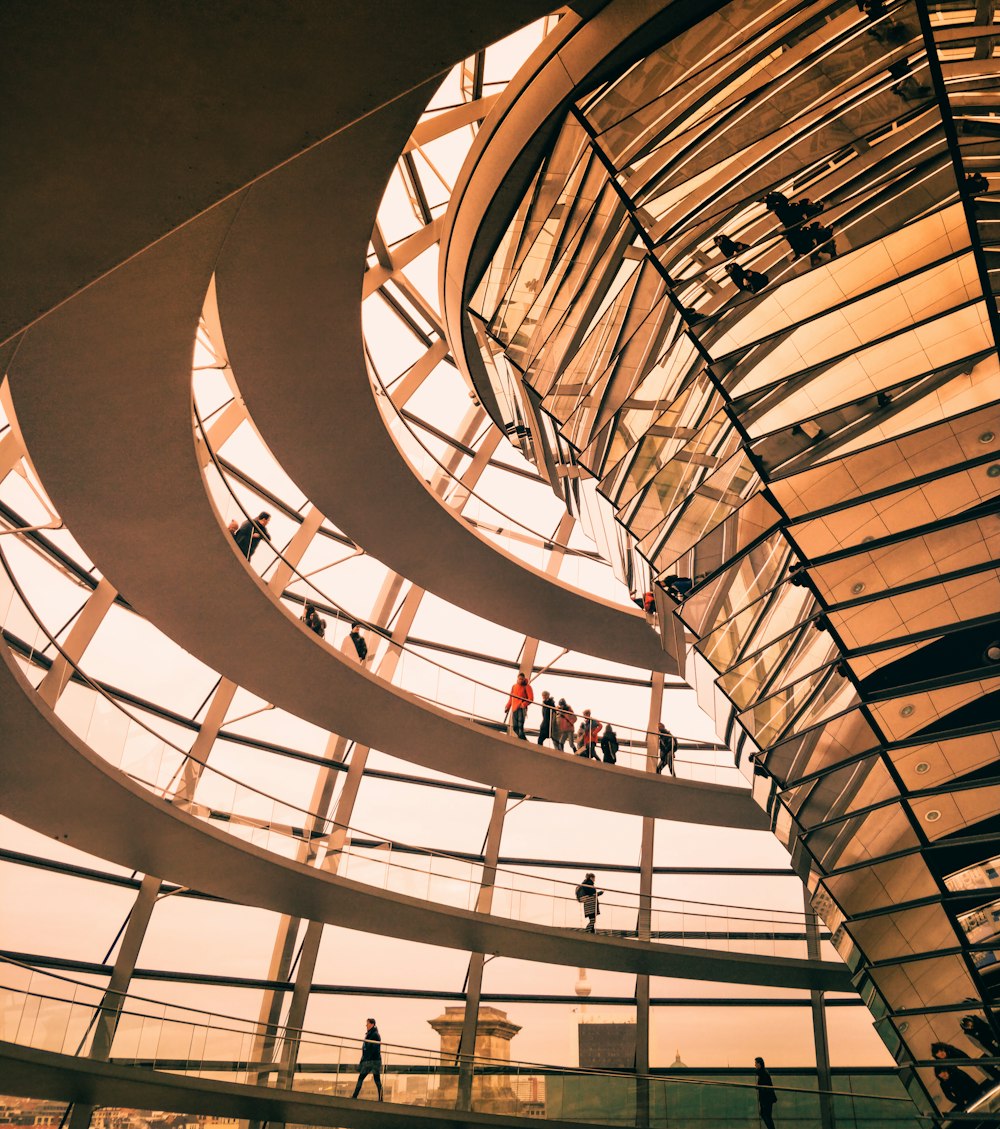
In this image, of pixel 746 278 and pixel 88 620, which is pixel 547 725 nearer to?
pixel 88 620

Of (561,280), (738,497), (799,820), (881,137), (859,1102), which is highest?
(561,280)


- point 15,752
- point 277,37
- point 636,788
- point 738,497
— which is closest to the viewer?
point 277,37

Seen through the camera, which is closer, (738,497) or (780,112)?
(780,112)

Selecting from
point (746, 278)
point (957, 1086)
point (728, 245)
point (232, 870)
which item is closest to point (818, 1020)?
point (957, 1086)

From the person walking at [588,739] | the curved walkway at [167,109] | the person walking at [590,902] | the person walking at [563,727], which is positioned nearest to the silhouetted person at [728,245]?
the curved walkway at [167,109]

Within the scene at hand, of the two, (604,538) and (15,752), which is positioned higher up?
(604,538)

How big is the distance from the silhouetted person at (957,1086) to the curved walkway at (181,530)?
8.90 metres

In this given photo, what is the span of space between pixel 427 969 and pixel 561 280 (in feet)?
56.9

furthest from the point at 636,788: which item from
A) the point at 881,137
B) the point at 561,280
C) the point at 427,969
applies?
the point at 881,137

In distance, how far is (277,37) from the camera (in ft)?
16.8

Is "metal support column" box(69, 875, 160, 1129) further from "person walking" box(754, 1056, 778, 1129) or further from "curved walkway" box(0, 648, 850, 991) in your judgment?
"person walking" box(754, 1056, 778, 1129)

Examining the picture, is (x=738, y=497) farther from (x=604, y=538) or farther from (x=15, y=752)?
(x=15, y=752)

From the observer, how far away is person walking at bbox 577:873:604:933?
72.9 ft

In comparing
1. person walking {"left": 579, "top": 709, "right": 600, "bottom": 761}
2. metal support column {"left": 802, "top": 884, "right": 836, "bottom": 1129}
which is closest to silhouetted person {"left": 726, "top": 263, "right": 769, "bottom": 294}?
person walking {"left": 579, "top": 709, "right": 600, "bottom": 761}
